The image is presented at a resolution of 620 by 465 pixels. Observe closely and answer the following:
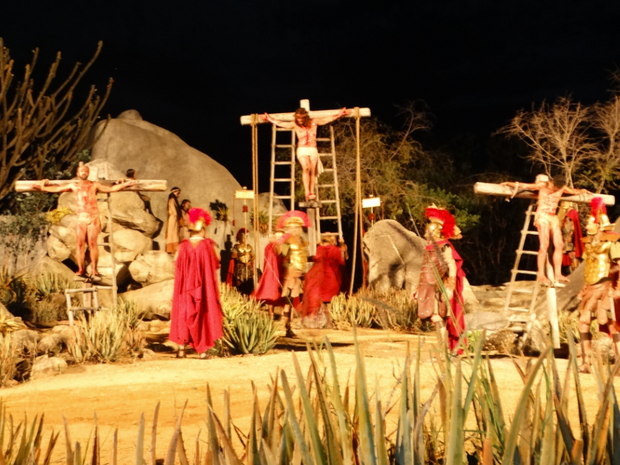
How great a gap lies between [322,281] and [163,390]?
545 centimetres

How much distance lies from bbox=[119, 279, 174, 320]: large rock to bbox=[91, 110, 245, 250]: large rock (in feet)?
12.8

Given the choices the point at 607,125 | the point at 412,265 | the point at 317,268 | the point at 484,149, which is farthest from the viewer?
the point at 484,149

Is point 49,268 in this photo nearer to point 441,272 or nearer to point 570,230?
point 441,272

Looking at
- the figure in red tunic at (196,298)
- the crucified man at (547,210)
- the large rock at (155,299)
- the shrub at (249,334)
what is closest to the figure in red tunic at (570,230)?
the crucified man at (547,210)

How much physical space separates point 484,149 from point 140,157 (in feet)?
29.0

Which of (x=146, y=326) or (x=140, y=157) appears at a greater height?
(x=140, y=157)

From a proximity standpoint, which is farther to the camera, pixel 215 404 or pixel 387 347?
pixel 387 347

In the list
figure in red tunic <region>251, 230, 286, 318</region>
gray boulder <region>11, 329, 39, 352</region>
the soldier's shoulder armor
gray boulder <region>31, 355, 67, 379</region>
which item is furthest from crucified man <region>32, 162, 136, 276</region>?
the soldier's shoulder armor

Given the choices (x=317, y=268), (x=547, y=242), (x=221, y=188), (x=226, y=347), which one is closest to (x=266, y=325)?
(x=226, y=347)

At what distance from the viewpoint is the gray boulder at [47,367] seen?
7.12 m

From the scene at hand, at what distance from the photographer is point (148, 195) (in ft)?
56.2

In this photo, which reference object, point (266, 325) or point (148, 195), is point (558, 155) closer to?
point (148, 195)

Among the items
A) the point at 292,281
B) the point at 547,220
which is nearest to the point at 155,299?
the point at 292,281

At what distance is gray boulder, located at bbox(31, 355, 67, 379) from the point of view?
7.12 meters
